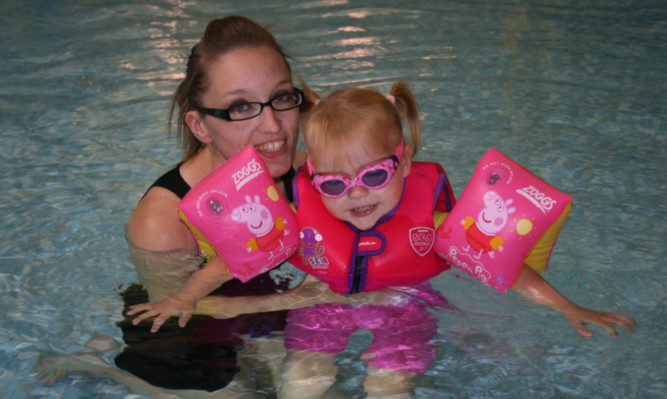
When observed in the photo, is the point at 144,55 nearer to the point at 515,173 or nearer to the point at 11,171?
the point at 11,171

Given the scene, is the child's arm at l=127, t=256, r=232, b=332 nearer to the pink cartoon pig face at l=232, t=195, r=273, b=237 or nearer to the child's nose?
the pink cartoon pig face at l=232, t=195, r=273, b=237

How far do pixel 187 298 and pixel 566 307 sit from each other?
155 cm

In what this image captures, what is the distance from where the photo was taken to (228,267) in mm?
3029

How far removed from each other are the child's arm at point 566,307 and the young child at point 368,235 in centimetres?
43

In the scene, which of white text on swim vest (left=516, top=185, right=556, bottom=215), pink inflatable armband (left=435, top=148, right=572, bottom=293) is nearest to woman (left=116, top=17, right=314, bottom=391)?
pink inflatable armband (left=435, top=148, right=572, bottom=293)

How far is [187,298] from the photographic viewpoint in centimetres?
285

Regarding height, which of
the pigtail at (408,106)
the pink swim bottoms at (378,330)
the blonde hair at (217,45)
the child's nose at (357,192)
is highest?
the blonde hair at (217,45)

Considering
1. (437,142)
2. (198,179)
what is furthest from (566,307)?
(437,142)

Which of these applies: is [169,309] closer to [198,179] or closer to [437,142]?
[198,179]

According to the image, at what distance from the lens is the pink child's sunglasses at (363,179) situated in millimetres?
2850

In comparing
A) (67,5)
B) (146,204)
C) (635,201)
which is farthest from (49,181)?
(67,5)

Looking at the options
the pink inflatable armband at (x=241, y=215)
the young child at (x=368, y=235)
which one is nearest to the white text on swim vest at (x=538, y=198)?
the young child at (x=368, y=235)

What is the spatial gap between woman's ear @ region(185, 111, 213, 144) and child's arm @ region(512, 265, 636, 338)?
61.4 inches

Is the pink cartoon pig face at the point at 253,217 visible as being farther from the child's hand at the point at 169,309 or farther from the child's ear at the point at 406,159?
the child's ear at the point at 406,159
